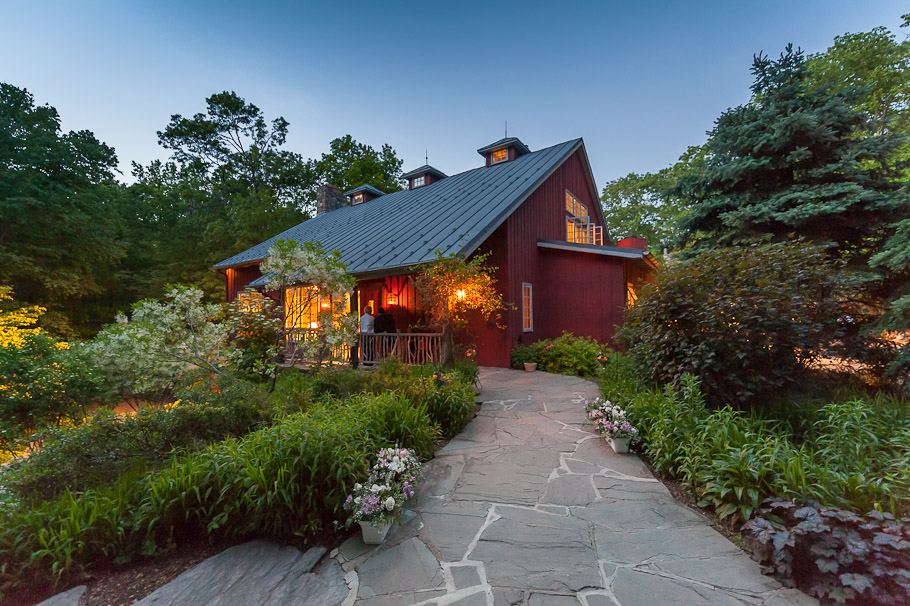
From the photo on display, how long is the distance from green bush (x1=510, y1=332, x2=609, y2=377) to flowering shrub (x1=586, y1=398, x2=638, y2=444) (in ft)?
12.1

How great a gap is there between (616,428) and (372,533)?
288 cm

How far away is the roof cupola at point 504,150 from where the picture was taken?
1417cm

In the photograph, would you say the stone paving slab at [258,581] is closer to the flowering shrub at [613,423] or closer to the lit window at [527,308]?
the flowering shrub at [613,423]

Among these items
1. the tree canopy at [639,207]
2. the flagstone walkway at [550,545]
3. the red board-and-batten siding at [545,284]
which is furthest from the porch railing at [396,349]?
Result: the tree canopy at [639,207]

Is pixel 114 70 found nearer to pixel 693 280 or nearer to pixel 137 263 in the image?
pixel 137 263

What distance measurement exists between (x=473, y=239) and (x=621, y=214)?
25.3m

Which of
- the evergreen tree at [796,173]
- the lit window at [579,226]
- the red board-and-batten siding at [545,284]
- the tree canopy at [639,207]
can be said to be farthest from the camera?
the tree canopy at [639,207]

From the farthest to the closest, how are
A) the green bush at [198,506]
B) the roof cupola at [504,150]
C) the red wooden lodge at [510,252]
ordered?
the roof cupola at [504,150]
the red wooden lodge at [510,252]
the green bush at [198,506]

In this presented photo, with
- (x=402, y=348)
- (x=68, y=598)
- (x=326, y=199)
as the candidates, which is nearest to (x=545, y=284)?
(x=402, y=348)

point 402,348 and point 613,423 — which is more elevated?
point 402,348

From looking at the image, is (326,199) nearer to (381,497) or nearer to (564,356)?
(564,356)

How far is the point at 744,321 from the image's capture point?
169 inches

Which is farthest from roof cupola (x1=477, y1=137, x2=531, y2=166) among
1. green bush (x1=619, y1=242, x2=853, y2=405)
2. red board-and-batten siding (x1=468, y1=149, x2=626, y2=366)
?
green bush (x1=619, y1=242, x2=853, y2=405)

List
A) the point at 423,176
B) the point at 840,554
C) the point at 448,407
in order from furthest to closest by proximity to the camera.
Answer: the point at 423,176 < the point at 448,407 < the point at 840,554
